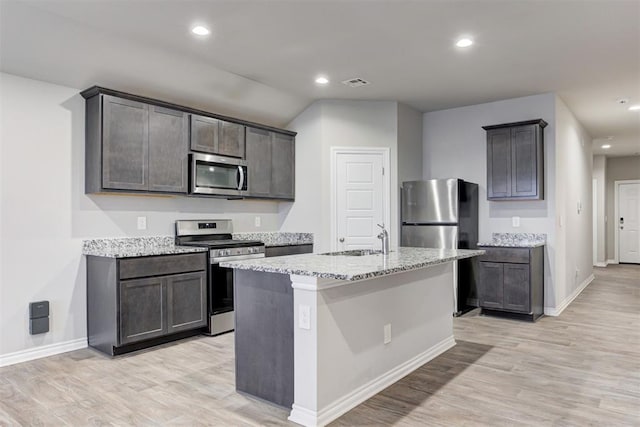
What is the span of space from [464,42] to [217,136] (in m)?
2.60

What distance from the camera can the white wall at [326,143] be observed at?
534 centimetres

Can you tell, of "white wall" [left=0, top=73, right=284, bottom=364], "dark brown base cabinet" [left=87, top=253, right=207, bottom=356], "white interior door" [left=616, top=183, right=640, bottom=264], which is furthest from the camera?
"white interior door" [left=616, top=183, right=640, bottom=264]

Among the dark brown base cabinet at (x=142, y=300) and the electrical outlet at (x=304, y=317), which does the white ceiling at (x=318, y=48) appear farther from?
the electrical outlet at (x=304, y=317)

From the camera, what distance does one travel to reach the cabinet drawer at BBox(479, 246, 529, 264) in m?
4.76

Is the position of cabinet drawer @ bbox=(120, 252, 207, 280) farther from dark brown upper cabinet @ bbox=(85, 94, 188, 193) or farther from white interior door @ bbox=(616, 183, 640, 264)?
white interior door @ bbox=(616, 183, 640, 264)

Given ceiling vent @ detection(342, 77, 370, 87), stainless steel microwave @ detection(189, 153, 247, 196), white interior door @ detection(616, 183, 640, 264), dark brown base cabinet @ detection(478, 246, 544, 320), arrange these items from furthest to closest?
white interior door @ detection(616, 183, 640, 264) < dark brown base cabinet @ detection(478, 246, 544, 320) < ceiling vent @ detection(342, 77, 370, 87) < stainless steel microwave @ detection(189, 153, 247, 196)

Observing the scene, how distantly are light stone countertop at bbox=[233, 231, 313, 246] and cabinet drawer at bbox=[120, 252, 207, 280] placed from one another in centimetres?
113

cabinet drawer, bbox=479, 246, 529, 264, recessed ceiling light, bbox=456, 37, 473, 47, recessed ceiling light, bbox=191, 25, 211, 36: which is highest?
recessed ceiling light, bbox=191, 25, 211, 36

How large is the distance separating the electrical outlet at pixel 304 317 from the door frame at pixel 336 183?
9.57 ft

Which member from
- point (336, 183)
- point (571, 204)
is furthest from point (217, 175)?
point (571, 204)

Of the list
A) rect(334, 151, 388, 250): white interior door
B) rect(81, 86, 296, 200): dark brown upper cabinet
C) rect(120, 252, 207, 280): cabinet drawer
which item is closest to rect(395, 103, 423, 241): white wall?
rect(334, 151, 388, 250): white interior door

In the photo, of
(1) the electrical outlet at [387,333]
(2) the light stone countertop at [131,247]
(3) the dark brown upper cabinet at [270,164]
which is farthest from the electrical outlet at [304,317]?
(3) the dark brown upper cabinet at [270,164]

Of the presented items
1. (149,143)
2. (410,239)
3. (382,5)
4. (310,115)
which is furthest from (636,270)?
(149,143)

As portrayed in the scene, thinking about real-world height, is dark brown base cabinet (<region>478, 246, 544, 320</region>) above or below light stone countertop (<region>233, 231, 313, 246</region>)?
below
